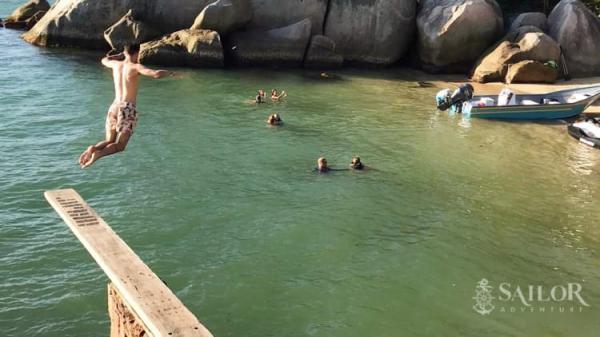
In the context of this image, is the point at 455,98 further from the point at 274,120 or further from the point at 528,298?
the point at 528,298

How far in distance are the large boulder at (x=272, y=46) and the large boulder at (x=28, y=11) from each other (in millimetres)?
14771

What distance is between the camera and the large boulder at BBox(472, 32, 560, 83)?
28.6m

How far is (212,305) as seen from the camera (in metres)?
11.5

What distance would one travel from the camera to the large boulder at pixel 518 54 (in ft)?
93.9

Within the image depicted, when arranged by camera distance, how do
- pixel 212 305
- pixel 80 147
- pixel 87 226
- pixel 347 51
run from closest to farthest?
pixel 87 226
pixel 212 305
pixel 80 147
pixel 347 51

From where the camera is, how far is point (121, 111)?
31.8ft

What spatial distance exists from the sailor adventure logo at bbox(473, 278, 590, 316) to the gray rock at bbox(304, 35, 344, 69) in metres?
19.9

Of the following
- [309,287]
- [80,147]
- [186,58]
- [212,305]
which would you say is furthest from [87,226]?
[186,58]

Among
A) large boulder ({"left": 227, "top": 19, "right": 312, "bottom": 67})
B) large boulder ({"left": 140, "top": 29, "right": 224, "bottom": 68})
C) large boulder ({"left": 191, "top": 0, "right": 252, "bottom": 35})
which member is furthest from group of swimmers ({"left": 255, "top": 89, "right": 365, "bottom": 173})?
large boulder ({"left": 191, "top": 0, "right": 252, "bottom": 35})

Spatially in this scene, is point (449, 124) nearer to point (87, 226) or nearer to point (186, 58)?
point (186, 58)

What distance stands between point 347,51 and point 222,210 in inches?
730

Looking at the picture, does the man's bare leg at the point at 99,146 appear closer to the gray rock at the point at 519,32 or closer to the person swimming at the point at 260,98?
the person swimming at the point at 260,98

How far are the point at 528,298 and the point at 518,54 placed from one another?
18651 mm

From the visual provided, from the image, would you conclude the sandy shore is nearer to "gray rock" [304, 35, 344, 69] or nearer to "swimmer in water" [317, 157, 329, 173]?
"gray rock" [304, 35, 344, 69]
